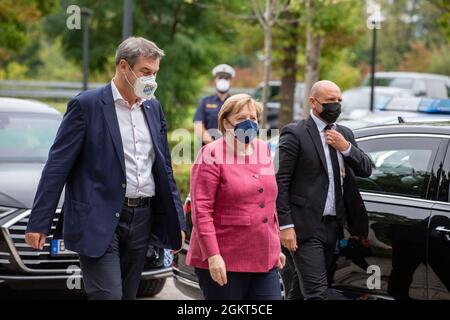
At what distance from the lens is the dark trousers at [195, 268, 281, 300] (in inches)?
181

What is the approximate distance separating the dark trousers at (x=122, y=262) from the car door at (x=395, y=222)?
1673mm

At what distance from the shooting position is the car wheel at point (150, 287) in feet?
24.1

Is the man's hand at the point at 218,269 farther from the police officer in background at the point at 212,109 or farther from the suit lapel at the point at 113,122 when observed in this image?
the police officer in background at the point at 212,109

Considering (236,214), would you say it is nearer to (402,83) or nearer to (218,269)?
(218,269)

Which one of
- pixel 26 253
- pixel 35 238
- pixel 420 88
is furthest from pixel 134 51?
pixel 420 88

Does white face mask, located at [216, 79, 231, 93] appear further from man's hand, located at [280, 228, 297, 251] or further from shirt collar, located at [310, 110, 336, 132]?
man's hand, located at [280, 228, 297, 251]

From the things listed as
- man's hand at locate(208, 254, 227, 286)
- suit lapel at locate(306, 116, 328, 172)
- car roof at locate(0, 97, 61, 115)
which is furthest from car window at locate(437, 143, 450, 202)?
car roof at locate(0, 97, 61, 115)

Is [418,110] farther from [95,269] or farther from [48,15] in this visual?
[48,15]

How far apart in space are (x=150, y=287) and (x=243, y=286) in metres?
2.95

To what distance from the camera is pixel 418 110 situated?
25.6 ft

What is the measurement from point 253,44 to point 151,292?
1389 centimetres

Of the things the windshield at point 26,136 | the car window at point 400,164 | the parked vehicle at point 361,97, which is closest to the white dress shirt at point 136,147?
the car window at point 400,164

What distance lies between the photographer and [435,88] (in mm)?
24531
